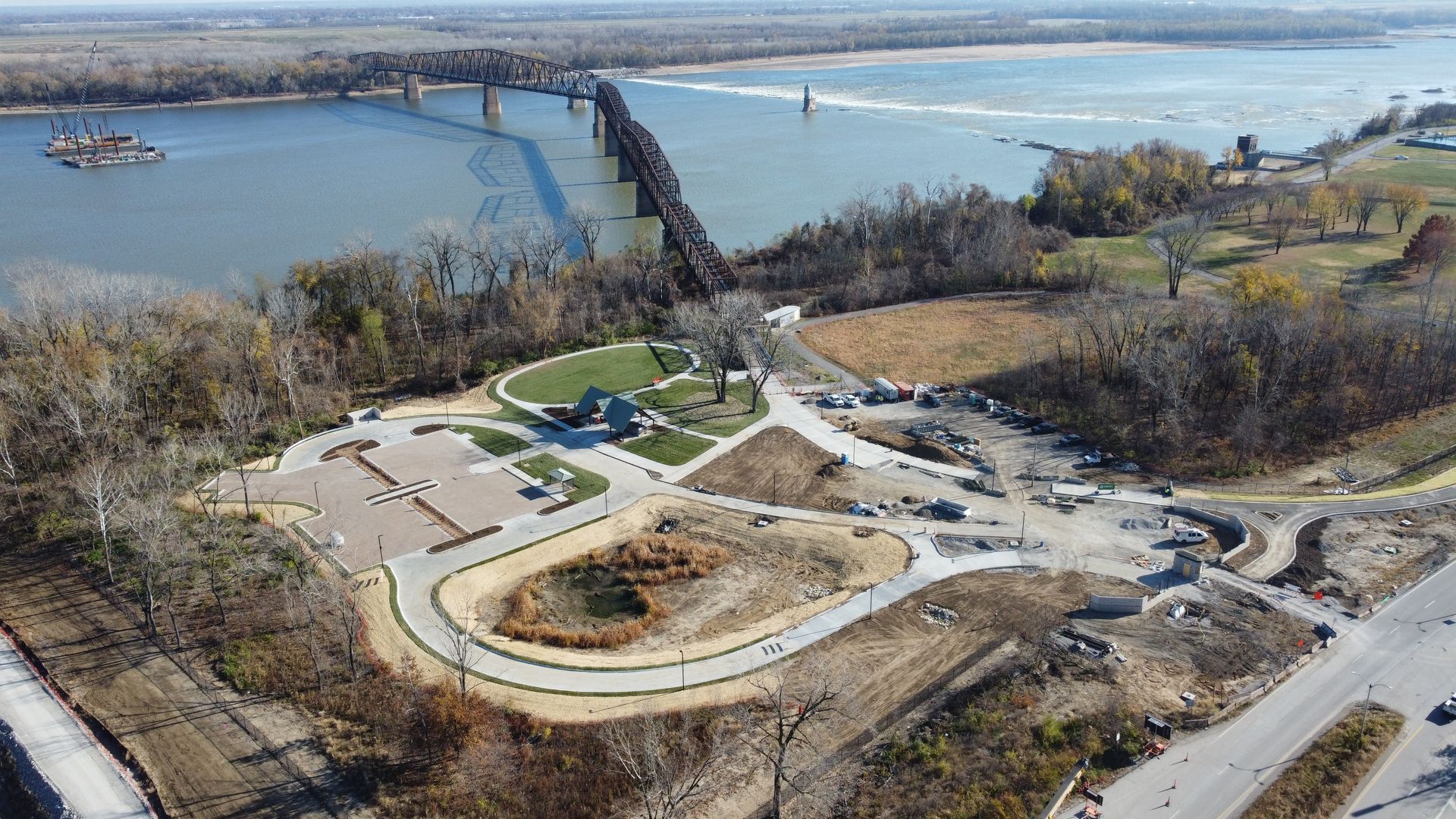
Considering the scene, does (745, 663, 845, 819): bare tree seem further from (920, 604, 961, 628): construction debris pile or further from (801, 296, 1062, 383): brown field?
(801, 296, 1062, 383): brown field

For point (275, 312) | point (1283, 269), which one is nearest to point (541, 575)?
point (275, 312)

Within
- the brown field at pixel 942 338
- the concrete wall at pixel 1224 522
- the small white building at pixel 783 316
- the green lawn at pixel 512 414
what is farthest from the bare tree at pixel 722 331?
the concrete wall at pixel 1224 522

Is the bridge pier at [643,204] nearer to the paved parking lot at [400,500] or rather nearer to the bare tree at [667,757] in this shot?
the paved parking lot at [400,500]

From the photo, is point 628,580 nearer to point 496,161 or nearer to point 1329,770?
point 1329,770

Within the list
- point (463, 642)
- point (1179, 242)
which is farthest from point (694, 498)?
point (1179, 242)

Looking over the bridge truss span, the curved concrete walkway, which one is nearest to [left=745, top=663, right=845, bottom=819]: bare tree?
the curved concrete walkway

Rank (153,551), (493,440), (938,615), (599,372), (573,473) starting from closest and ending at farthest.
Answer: (153,551), (938,615), (573,473), (493,440), (599,372)
